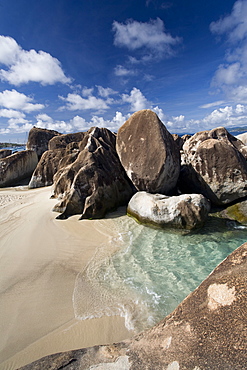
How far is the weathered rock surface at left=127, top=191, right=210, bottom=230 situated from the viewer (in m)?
5.47

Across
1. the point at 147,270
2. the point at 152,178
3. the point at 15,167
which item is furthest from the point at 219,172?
the point at 15,167

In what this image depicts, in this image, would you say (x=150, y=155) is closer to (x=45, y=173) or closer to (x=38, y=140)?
(x=45, y=173)

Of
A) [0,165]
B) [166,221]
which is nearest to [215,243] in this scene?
[166,221]

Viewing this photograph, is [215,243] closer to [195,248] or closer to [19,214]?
[195,248]

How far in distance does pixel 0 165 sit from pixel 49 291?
11971 mm

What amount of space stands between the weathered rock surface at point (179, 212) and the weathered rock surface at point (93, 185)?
178 centimetres

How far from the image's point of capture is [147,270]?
3.97 metres

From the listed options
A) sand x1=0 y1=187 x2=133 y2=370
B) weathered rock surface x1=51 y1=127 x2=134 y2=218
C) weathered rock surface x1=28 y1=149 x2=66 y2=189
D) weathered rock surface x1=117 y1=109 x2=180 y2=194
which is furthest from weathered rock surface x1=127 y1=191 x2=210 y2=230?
weathered rock surface x1=28 y1=149 x2=66 y2=189

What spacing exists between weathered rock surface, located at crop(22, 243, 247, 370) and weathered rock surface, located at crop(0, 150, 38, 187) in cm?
1306

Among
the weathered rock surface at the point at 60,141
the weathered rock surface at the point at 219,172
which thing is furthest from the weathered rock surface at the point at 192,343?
the weathered rock surface at the point at 60,141

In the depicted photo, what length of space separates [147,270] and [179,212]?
2.14 m

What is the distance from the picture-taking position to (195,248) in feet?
15.6

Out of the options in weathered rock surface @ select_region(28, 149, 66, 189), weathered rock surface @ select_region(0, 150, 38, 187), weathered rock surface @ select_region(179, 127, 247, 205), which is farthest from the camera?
weathered rock surface @ select_region(0, 150, 38, 187)

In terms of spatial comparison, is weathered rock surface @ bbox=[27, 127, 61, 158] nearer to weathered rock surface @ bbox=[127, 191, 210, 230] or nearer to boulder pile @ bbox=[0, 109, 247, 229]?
boulder pile @ bbox=[0, 109, 247, 229]
